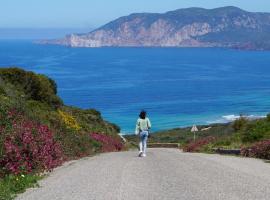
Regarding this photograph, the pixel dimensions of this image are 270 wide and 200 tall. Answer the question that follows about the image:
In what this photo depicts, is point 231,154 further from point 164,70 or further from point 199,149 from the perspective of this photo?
point 164,70

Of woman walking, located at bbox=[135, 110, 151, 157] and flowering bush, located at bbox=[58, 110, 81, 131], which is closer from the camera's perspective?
woman walking, located at bbox=[135, 110, 151, 157]

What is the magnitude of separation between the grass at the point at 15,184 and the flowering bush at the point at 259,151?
284 inches

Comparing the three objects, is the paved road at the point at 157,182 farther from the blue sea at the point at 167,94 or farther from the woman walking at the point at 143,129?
the blue sea at the point at 167,94

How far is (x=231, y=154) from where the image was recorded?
1936 centimetres

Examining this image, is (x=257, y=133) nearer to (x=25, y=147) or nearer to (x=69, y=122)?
(x=69, y=122)

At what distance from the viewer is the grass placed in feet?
31.1

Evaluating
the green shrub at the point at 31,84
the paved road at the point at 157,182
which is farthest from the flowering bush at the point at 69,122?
the paved road at the point at 157,182

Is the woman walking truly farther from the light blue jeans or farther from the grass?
the grass

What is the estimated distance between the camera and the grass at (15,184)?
374 inches

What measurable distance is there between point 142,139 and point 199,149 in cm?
463

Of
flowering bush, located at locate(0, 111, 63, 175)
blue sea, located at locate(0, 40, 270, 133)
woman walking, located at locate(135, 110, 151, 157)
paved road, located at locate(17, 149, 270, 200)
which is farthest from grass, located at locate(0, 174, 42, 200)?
blue sea, located at locate(0, 40, 270, 133)

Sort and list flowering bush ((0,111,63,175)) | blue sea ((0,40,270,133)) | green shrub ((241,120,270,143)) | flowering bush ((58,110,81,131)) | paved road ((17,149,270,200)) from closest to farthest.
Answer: paved road ((17,149,270,200)), flowering bush ((0,111,63,175)), green shrub ((241,120,270,143)), flowering bush ((58,110,81,131)), blue sea ((0,40,270,133))

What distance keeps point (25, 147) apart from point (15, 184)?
2.48 meters

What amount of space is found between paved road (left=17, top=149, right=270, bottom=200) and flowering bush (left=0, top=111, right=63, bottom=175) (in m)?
0.49
